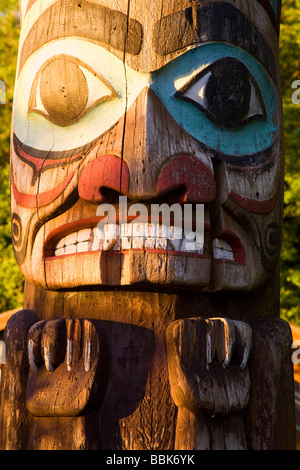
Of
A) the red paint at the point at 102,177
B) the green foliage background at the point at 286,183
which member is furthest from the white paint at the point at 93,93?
the green foliage background at the point at 286,183

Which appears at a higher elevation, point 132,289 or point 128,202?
point 128,202

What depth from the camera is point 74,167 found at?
112 inches

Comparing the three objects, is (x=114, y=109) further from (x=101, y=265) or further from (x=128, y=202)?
(x=101, y=265)

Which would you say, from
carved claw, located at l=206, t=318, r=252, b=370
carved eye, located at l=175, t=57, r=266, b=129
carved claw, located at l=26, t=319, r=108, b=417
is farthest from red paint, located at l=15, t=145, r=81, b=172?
carved claw, located at l=206, t=318, r=252, b=370

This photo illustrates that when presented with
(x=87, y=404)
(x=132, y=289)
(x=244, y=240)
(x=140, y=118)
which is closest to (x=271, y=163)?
(x=244, y=240)

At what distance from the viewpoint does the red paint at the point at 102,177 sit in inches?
106

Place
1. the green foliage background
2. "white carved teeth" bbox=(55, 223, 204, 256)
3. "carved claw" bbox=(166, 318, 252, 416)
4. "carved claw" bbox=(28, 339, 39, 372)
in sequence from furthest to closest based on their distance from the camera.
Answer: the green foliage background < "carved claw" bbox=(28, 339, 39, 372) < "white carved teeth" bbox=(55, 223, 204, 256) < "carved claw" bbox=(166, 318, 252, 416)

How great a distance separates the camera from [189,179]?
2727mm

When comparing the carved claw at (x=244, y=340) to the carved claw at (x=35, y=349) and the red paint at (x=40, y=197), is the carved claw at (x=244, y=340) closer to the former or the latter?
the carved claw at (x=35, y=349)

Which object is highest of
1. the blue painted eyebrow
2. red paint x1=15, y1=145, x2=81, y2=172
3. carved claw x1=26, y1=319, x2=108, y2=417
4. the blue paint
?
the blue painted eyebrow

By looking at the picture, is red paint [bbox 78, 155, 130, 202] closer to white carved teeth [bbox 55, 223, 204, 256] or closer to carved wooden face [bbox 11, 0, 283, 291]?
carved wooden face [bbox 11, 0, 283, 291]

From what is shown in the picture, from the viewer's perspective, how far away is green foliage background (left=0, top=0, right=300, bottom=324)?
28.1 ft

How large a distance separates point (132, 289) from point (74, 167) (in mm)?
640

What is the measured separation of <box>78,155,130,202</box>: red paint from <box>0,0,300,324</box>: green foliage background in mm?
A: 5554
